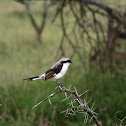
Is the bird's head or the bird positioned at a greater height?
the bird's head

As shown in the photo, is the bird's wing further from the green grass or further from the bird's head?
the green grass

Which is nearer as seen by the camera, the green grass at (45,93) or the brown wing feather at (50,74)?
the brown wing feather at (50,74)

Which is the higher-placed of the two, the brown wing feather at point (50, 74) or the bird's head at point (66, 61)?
the bird's head at point (66, 61)

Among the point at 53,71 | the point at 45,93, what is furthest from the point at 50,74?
the point at 45,93

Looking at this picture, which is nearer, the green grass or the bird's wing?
the bird's wing

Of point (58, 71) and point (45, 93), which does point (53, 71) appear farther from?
point (45, 93)

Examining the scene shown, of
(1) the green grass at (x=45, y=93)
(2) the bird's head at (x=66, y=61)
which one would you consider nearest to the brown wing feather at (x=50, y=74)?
(2) the bird's head at (x=66, y=61)

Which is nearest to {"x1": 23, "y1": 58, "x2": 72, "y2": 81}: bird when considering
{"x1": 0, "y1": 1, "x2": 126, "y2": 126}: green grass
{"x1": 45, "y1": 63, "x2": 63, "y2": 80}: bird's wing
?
{"x1": 45, "y1": 63, "x2": 63, "y2": 80}: bird's wing

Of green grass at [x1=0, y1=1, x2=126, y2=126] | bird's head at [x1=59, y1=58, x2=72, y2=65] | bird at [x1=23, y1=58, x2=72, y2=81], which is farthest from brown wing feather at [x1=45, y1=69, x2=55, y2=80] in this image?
green grass at [x1=0, y1=1, x2=126, y2=126]

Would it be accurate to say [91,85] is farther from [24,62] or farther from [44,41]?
[44,41]

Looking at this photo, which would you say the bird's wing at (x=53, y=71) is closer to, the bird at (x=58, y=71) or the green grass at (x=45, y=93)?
the bird at (x=58, y=71)

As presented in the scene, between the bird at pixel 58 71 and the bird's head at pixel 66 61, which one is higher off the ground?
the bird's head at pixel 66 61

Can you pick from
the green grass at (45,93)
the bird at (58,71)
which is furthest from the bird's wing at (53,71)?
the green grass at (45,93)

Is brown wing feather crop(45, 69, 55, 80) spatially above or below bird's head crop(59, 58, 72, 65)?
below
